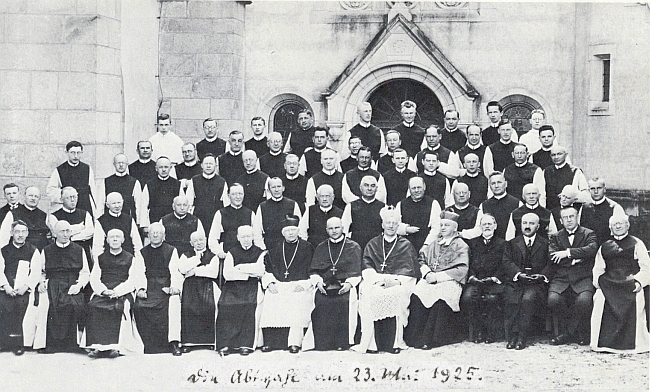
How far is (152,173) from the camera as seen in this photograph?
328 inches

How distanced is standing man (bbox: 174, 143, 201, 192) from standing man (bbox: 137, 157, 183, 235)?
31 cm

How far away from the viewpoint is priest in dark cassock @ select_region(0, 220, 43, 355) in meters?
6.92

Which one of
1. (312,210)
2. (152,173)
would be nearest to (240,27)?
(152,173)

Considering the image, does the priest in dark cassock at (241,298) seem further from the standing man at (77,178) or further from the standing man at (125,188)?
the standing man at (77,178)

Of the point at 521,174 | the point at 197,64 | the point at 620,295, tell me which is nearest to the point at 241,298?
the point at 521,174

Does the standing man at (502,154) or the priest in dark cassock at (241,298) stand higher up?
the standing man at (502,154)

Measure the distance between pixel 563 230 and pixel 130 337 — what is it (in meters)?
4.08

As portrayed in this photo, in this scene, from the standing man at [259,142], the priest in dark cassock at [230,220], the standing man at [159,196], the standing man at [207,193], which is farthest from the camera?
the standing man at [259,142]

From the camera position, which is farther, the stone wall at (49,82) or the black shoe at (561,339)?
the stone wall at (49,82)

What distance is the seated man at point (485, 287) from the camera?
7148 millimetres

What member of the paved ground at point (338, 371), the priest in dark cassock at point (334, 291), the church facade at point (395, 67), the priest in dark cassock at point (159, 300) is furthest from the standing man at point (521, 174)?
the priest in dark cassock at point (159, 300)

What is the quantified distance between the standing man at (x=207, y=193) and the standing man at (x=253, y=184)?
240 mm
